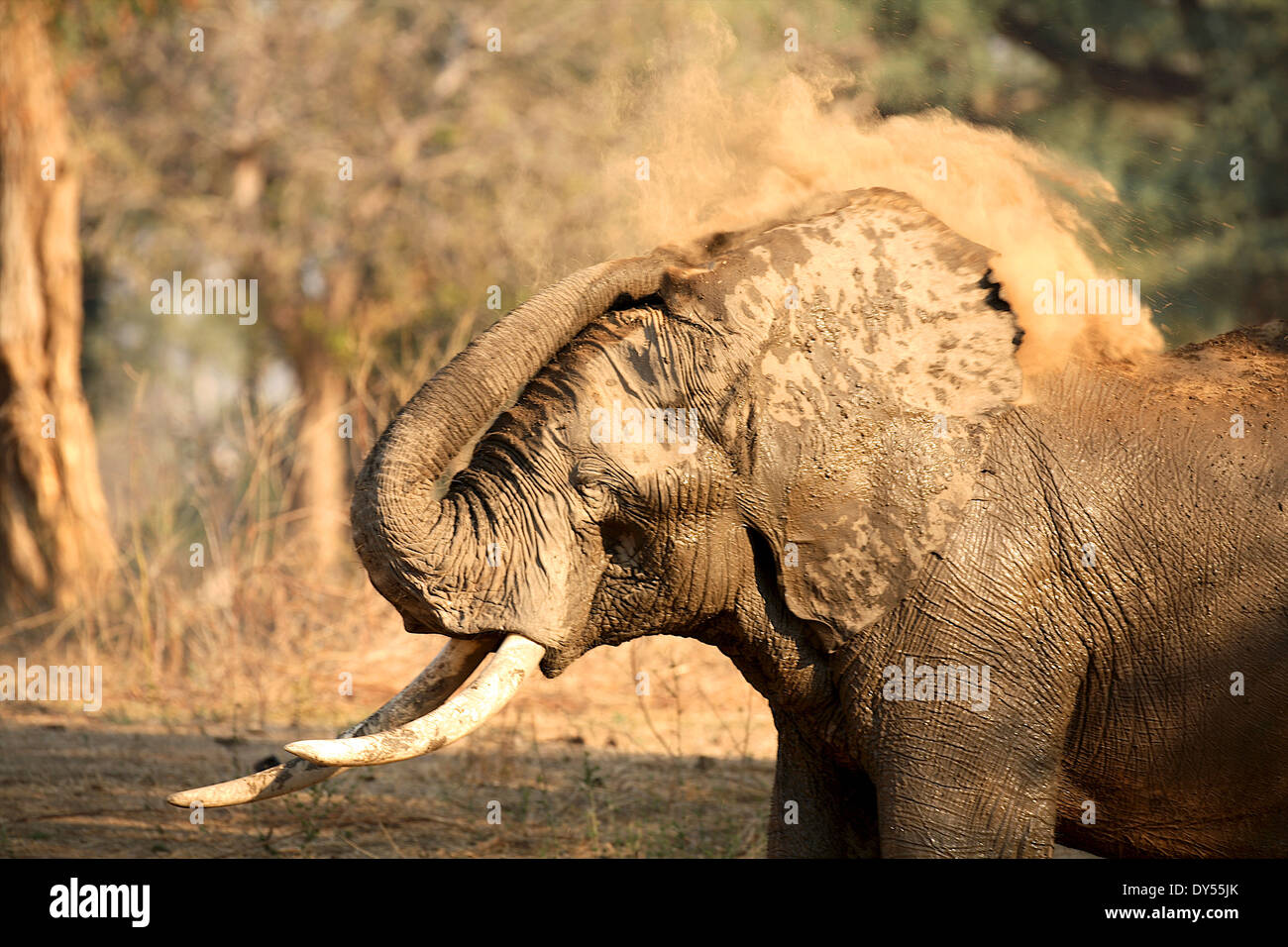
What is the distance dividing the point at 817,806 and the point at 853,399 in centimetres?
129

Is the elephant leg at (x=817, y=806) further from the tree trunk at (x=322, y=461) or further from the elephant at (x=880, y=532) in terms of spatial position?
the tree trunk at (x=322, y=461)

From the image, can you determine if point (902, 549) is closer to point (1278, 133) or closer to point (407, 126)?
point (1278, 133)

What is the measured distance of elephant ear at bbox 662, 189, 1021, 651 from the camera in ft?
11.6

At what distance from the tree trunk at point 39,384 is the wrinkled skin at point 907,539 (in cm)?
933

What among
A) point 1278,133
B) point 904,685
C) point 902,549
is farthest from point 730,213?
point 1278,133

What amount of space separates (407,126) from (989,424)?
17296 millimetres

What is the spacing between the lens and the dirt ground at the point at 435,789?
5.95 m

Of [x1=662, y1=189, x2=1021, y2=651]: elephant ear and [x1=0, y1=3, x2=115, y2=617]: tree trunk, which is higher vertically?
[x1=0, y1=3, x2=115, y2=617]: tree trunk

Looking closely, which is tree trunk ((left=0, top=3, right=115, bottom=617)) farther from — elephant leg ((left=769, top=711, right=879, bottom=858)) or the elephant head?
the elephant head

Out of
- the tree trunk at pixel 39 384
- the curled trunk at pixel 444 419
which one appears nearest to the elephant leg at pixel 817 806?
the curled trunk at pixel 444 419

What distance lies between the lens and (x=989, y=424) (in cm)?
361

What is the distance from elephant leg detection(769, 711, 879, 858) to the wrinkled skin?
37cm

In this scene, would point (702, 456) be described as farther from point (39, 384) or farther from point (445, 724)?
point (39, 384)

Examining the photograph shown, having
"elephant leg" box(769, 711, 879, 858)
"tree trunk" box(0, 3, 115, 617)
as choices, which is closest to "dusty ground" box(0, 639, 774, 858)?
"elephant leg" box(769, 711, 879, 858)
